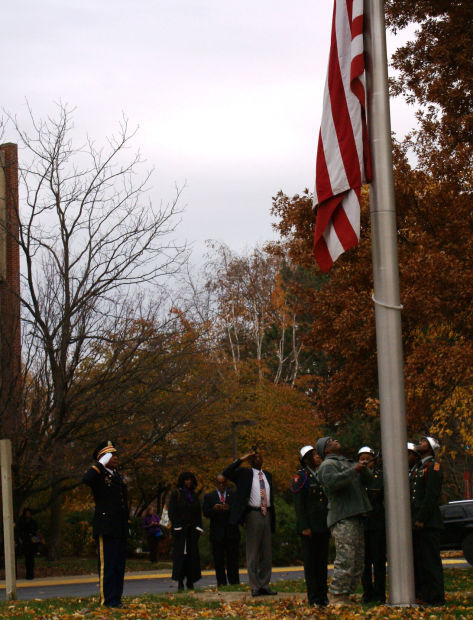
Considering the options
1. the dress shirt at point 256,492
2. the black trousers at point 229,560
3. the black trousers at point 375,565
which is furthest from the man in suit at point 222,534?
the black trousers at point 375,565

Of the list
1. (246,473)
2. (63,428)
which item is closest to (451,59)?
(246,473)

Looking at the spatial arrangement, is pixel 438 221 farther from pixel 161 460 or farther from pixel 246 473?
pixel 161 460

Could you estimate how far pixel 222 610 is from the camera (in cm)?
1105

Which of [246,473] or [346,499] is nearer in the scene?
[346,499]

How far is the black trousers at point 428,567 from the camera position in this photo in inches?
412

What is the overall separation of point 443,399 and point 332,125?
11.5m

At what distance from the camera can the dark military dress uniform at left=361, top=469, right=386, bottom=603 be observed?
447 inches

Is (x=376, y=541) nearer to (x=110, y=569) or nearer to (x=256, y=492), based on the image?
(x=256, y=492)

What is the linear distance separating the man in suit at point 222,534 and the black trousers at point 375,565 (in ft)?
16.0

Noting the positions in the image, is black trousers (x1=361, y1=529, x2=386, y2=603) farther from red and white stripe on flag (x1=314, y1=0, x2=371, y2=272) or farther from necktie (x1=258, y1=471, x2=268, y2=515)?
red and white stripe on flag (x1=314, y1=0, x2=371, y2=272)

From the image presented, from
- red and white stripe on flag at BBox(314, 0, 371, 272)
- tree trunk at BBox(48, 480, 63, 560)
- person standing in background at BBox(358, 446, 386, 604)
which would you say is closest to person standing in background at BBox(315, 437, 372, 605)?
person standing in background at BBox(358, 446, 386, 604)

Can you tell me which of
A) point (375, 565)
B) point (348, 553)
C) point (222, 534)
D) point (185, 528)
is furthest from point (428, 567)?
point (222, 534)

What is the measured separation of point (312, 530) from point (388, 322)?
3.23 metres

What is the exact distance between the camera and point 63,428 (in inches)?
975
